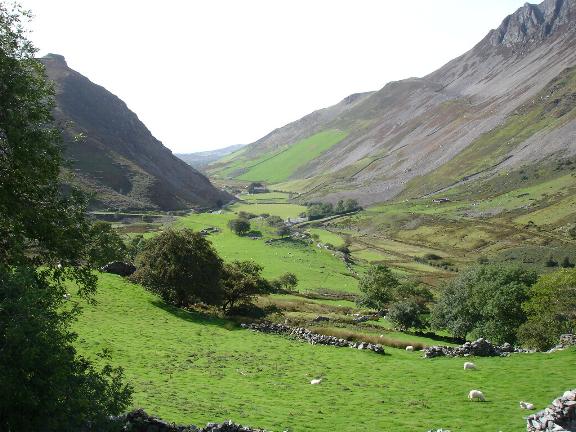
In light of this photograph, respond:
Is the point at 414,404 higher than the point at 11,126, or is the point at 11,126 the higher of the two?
the point at 11,126

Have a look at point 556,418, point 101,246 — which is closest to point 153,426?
point 101,246

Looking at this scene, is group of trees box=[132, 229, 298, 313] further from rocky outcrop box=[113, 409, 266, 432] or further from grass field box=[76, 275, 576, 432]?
rocky outcrop box=[113, 409, 266, 432]

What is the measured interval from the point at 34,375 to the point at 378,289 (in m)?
70.4

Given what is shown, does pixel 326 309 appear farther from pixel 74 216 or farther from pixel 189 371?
pixel 74 216

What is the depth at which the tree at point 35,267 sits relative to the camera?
12.3m

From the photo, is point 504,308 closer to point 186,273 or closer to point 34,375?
point 186,273

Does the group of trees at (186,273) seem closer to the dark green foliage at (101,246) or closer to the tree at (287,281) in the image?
the dark green foliage at (101,246)

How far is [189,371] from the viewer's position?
2912cm

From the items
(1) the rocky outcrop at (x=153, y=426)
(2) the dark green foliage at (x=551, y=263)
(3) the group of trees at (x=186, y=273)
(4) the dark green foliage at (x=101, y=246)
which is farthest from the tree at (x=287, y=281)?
(2) the dark green foliage at (x=551, y=263)

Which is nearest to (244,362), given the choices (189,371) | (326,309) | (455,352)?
(189,371)

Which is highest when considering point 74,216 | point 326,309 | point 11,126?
point 11,126

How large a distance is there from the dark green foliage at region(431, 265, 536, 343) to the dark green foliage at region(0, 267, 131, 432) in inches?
1885

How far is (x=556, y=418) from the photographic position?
65.2 ft

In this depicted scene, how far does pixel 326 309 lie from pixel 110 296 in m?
35.0
